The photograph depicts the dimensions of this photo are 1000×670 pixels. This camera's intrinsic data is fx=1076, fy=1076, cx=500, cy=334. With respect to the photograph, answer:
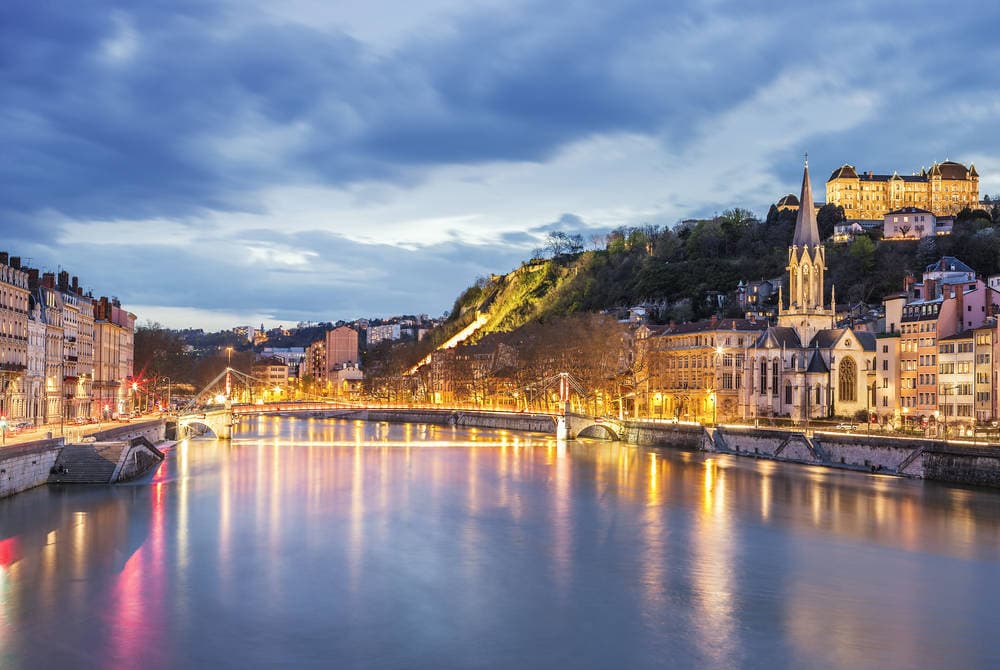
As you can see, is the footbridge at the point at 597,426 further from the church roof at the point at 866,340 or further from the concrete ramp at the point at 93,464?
the concrete ramp at the point at 93,464

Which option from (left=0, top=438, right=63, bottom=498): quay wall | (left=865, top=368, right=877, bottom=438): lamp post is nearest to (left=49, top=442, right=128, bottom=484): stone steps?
(left=0, top=438, right=63, bottom=498): quay wall

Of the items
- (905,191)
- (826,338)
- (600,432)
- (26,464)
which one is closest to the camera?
(26,464)

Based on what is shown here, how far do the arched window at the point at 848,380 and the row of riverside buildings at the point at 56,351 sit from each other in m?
42.3

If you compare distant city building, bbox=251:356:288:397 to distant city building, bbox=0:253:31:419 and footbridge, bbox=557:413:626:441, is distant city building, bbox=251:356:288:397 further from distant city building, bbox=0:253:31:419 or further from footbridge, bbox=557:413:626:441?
distant city building, bbox=0:253:31:419

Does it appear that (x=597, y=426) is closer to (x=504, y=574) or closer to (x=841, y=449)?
(x=841, y=449)

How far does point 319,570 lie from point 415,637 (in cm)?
580

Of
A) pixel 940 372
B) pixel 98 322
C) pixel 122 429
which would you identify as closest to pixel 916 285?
pixel 940 372

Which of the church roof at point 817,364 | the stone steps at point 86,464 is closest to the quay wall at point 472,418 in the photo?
the church roof at point 817,364

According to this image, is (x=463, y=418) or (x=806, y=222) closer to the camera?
(x=806, y=222)

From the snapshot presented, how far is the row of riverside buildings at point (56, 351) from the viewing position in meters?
43.8

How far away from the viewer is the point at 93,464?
3525 centimetres

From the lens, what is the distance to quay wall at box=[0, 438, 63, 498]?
2909cm

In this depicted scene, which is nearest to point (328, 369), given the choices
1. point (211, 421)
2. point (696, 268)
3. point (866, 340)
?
point (696, 268)

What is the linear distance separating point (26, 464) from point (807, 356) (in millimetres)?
48761
